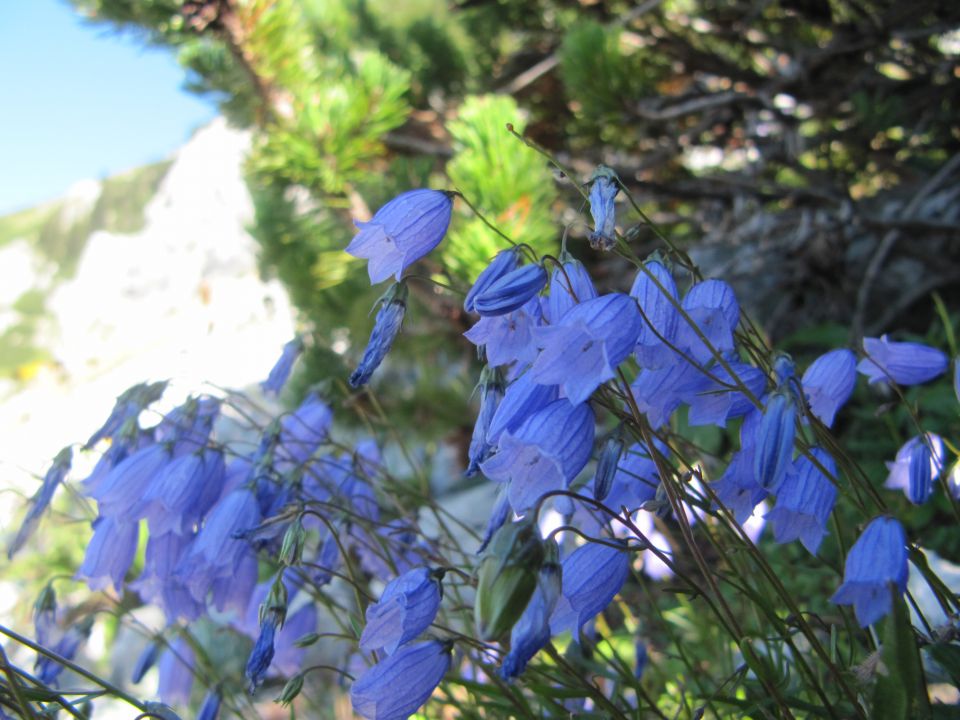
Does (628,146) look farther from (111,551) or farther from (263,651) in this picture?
(263,651)

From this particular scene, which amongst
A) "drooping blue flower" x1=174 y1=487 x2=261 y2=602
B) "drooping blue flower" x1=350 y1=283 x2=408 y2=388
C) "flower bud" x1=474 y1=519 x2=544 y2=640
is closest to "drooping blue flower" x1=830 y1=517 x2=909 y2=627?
"flower bud" x1=474 y1=519 x2=544 y2=640

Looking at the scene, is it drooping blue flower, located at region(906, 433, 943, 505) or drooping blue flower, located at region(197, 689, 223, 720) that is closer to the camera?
drooping blue flower, located at region(906, 433, 943, 505)

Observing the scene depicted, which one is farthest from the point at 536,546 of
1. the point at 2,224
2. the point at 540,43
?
the point at 2,224

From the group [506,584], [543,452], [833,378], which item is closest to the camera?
[506,584]

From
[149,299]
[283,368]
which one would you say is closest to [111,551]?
[283,368]

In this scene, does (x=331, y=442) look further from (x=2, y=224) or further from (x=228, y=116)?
(x=2, y=224)

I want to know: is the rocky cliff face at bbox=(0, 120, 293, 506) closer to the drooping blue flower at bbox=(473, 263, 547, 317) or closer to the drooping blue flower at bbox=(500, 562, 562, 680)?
the drooping blue flower at bbox=(473, 263, 547, 317)
